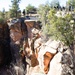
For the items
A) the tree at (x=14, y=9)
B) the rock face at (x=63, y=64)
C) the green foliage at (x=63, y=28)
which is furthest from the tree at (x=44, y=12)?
the rock face at (x=63, y=64)

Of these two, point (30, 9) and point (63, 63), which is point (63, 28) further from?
point (30, 9)

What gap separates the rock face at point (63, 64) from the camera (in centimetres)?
1930

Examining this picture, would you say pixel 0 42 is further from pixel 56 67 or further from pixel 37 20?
pixel 56 67

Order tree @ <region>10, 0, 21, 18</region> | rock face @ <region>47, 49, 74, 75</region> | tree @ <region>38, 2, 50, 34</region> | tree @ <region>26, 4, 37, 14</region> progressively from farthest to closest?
tree @ <region>26, 4, 37, 14</region>, tree @ <region>10, 0, 21, 18</region>, tree @ <region>38, 2, 50, 34</region>, rock face @ <region>47, 49, 74, 75</region>

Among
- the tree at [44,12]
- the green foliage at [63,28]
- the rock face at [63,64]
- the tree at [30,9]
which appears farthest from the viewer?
the tree at [30,9]

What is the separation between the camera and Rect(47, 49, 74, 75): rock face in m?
19.3

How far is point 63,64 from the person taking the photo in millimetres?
19688

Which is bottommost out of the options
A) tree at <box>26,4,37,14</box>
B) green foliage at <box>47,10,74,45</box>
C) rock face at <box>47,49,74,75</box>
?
rock face at <box>47,49,74,75</box>

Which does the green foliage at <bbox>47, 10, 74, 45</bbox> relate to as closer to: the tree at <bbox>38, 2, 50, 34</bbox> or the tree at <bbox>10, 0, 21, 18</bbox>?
the tree at <bbox>38, 2, 50, 34</bbox>

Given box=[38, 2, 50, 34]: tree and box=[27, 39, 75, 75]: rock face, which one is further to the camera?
box=[38, 2, 50, 34]: tree

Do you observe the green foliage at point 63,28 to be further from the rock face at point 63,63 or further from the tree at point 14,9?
the tree at point 14,9

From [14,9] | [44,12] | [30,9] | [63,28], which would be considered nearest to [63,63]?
[63,28]

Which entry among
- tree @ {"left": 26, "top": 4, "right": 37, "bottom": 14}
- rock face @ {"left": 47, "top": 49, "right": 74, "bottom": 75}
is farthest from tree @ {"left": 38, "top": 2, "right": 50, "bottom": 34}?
tree @ {"left": 26, "top": 4, "right": 37, "bottom": 14}

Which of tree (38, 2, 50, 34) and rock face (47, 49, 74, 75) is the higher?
tree (38, 2, 50, 34)
